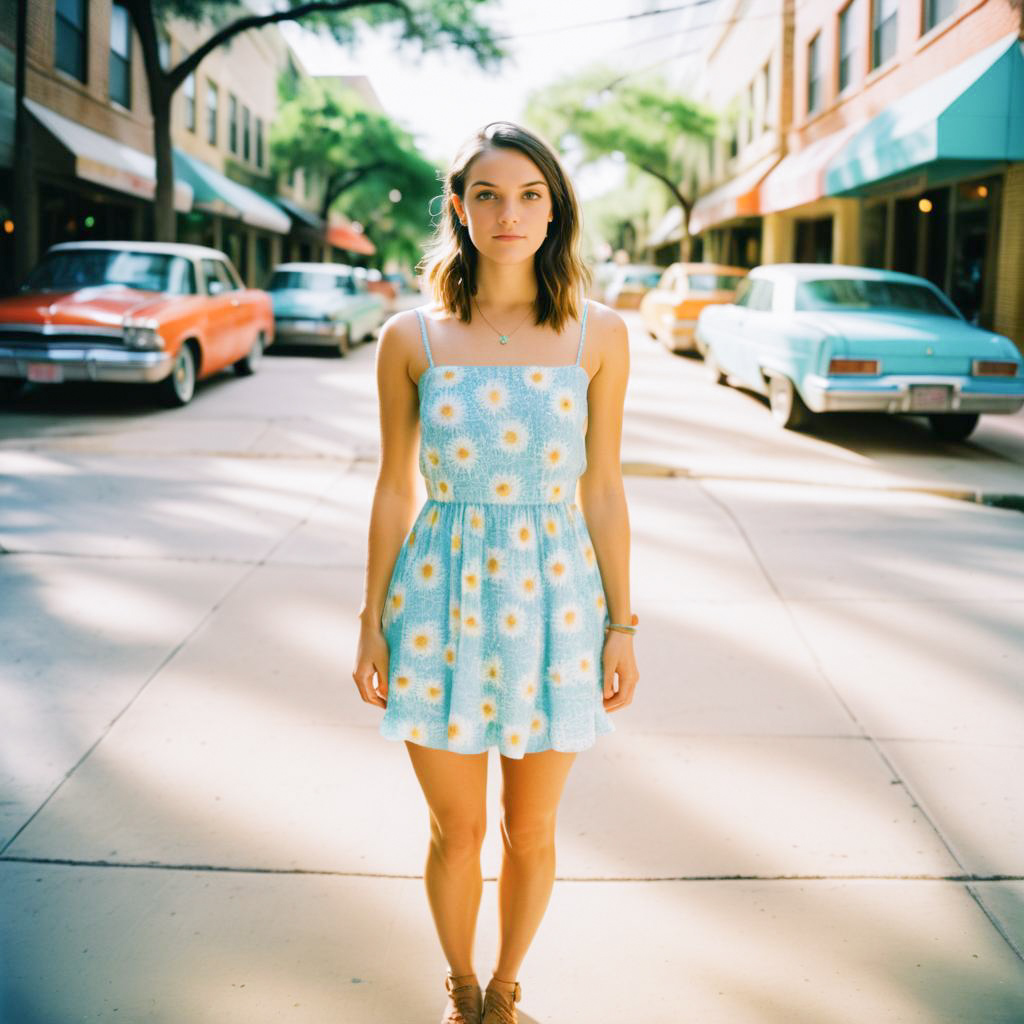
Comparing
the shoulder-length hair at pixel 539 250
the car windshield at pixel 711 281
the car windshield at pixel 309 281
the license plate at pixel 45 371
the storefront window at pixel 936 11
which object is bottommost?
the license plate at pixel 45 371

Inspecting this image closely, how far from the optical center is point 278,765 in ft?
11.8

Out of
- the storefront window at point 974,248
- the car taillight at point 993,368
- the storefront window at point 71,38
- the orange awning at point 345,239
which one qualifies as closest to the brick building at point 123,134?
the storefront window at point 71,38

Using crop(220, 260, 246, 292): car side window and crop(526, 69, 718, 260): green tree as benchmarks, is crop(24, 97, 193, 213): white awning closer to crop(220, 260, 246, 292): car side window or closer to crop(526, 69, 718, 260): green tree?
crop(220, 260, 246, 292): car side window

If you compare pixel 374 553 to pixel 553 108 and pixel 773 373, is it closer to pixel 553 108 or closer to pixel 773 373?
pixel 773 373

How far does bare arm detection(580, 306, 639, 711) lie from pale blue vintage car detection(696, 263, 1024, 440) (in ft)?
25.2

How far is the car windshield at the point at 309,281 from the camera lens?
1856cm

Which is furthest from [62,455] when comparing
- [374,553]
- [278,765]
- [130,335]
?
[374,553]

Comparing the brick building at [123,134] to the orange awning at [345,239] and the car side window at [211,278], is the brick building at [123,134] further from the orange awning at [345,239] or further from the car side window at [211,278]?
the car side window at [211,278]

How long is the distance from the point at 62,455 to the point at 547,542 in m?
7.38

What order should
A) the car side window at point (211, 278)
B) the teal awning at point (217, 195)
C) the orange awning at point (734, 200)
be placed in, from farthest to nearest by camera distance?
the orange awning at point (734, 200) < the teal awning at point (217, 195) < the car side window at point (211, 278)

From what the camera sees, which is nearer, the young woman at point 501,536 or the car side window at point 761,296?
the young woman at point 501,536

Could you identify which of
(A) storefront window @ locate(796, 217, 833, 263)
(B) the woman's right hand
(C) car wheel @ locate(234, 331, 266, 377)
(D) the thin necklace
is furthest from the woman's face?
(A) storefront window @ locate(796, 217, 833, 263)

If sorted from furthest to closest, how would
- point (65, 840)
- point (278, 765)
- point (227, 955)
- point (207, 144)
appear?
point (207, 144) < point (278, 765) < point (65, 840) < point (227, 955)

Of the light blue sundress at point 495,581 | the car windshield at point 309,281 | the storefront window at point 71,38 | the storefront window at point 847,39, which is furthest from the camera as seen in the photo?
the storefront window at point 847,39
